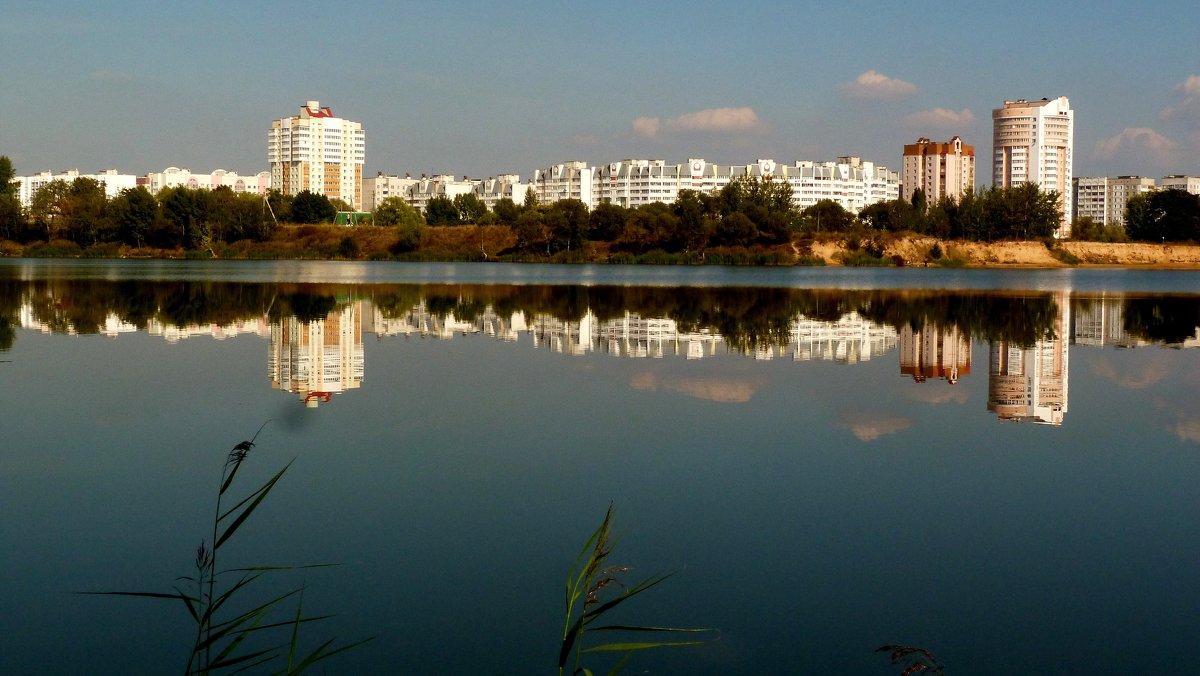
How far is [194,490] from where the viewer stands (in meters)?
8.29

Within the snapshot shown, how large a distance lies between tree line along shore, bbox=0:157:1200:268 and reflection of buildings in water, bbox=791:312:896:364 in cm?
6324

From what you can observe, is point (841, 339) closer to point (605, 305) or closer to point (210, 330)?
point (605, 305)

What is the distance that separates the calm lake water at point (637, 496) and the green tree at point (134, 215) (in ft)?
276

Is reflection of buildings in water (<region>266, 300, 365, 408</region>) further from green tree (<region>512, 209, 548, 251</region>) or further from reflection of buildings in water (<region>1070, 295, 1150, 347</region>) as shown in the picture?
green tree (<region>512, 209, 548, 251</region>)

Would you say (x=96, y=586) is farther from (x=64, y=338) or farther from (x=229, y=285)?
(x=229, y=285)

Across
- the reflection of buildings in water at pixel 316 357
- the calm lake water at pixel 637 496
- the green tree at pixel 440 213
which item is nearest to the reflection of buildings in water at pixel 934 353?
the calm lake water at pixel 637 496

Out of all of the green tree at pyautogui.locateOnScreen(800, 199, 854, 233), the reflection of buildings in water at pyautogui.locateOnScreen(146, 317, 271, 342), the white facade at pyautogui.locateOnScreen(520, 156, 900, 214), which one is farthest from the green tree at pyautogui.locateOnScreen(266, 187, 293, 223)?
the reflection of buildings in water at pyautogui.locateOnScreen(146, 317, 271, 342)

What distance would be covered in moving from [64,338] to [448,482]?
590 inches

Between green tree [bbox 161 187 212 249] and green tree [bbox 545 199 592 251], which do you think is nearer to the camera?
green tree [bbox 545 199 592 251]

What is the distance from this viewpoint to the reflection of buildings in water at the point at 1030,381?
1285cm

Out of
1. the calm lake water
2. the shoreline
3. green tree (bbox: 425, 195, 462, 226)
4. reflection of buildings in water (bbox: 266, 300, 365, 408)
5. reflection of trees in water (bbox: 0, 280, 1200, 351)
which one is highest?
green tree (bbox: 425, 195, 462, 226)

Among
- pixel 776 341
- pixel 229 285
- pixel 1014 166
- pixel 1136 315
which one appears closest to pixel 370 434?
pixel 776 341

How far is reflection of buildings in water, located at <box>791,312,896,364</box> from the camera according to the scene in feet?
62.7

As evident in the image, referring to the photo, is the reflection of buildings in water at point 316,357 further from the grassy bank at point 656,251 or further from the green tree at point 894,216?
the green tree at point 894,216
